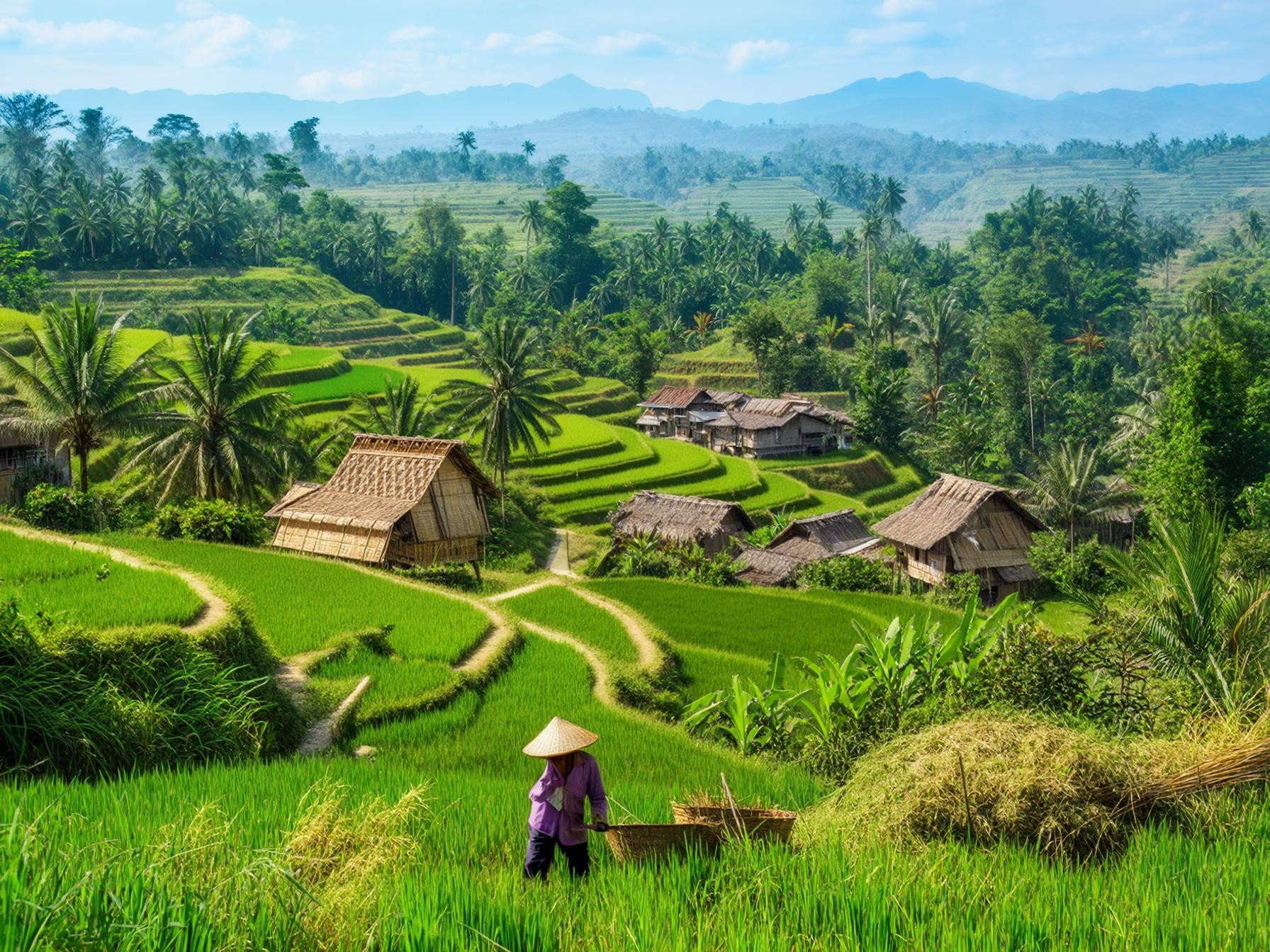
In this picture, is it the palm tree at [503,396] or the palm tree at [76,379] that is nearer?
the palm tree at [76,379]

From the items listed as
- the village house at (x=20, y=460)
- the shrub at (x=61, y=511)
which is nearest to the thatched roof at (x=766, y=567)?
the shrub at (x=61, y=511)

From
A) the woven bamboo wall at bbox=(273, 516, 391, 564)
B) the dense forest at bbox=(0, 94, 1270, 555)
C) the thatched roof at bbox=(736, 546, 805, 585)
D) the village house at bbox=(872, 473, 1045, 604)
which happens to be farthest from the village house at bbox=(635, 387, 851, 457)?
the woven bamboo wall at bbox=(273, 516, 391, 564)

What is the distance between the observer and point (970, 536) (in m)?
33.4

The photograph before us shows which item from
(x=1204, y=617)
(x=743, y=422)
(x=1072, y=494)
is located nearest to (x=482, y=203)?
(x=743, y=422)

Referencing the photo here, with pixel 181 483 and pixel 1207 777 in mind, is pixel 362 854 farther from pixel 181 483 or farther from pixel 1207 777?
pixel 181 483

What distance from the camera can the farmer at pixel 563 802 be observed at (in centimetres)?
607

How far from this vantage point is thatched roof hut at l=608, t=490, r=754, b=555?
35.5 meters

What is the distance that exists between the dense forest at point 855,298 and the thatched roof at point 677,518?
435 inches

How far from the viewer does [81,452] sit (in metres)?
23.5

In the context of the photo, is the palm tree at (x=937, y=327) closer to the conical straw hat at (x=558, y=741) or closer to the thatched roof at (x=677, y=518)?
the thatched roof at (x=677, y=518)

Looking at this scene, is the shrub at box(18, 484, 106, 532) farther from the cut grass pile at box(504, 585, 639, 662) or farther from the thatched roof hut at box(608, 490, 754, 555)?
the thatched roof hut at box(608, 490, 754, 555)

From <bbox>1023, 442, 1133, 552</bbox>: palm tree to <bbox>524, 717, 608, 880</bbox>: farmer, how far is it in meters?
31.0

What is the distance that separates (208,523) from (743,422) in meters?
35.8

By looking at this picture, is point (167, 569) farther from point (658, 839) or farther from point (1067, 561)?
point (1067, 561)
